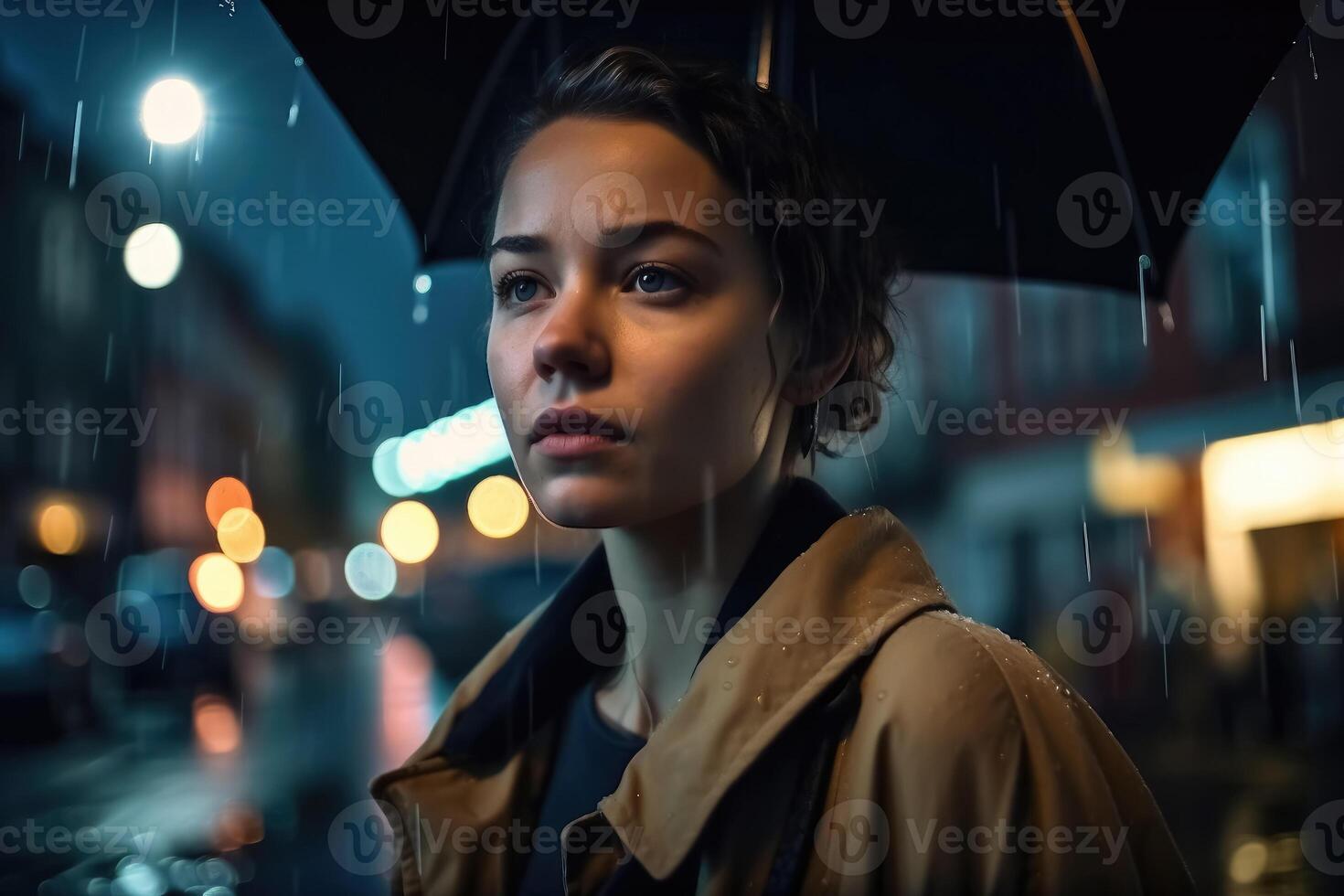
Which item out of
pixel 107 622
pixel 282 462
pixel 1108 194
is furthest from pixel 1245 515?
pixel 282 462

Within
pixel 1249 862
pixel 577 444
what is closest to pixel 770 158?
pixel 577 444

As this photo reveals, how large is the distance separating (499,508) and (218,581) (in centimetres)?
1817

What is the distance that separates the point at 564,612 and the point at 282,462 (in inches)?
2114

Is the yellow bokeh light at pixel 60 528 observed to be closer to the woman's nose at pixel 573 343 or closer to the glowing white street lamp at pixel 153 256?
the glowing white street lamp at pixel 153 256

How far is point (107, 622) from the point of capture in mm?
19047

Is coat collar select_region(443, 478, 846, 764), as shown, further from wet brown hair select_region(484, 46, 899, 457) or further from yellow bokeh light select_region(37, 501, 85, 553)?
yellow bokeh light select_region(37, 501, 85, 553)

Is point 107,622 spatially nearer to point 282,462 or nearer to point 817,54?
point 817,54

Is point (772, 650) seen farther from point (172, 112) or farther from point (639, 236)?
point (172, 112)

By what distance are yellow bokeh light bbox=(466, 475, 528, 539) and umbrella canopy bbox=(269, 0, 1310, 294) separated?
21250mm

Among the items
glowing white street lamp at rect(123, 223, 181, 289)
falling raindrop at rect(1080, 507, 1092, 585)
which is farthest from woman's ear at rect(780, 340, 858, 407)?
glowing white street lamp at rect(123, 223, 181, 289)

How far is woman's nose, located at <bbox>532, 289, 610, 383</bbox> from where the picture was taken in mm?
1564

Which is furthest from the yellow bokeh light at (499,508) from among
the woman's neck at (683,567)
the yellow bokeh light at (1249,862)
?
the woman's neck at (683,567)

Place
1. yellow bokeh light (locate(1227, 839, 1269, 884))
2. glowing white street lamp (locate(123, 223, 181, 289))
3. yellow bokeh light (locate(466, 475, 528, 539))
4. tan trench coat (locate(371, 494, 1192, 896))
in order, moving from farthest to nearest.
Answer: glowing white street lamp (locate(123, 223, 181, 289)) → yellow bokeh light (locate(466, 475, 528, 539)) → yellow bokeh light (locate(1227, 839, 1269, 884)) → tan trench coat (locate(371, 494, 1192, 896))

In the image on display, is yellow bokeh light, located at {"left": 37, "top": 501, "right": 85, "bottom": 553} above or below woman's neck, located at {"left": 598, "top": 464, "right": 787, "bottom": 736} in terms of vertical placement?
above
